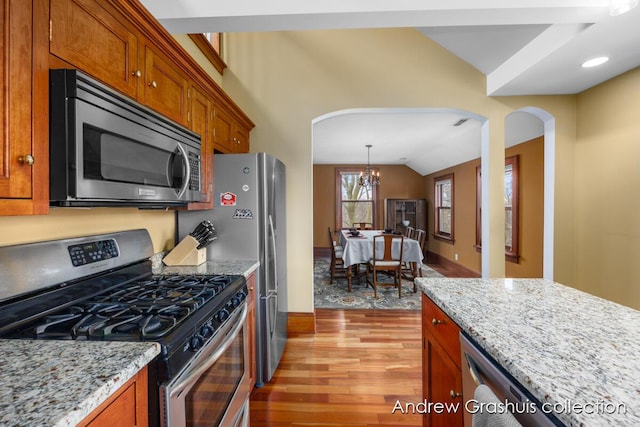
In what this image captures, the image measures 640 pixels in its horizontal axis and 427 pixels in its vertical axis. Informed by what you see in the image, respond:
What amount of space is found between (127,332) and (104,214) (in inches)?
34.8

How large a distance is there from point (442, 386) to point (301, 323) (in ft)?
5.89

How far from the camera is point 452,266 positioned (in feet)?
19.0

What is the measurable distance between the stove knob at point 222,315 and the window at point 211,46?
2.25 metres

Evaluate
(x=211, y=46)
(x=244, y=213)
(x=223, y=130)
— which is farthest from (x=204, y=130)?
(x=211, y=46)

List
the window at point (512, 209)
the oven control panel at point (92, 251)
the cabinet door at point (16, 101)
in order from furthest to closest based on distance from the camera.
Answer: the window at point (512, 209) < the oven control panel at point (92, 251) < the cabinet door at point (16, 101)

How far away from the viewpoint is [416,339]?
2701 millimetres

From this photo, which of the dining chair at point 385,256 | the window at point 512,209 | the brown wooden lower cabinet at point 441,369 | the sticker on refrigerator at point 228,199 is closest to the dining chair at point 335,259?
the dining chair at point 385,256

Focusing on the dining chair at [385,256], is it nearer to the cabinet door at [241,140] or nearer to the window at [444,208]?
the cabinet door at [241,140]

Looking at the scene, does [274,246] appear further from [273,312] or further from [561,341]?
[561,341]

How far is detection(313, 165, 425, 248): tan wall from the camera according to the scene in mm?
7230

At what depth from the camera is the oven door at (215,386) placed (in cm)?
85

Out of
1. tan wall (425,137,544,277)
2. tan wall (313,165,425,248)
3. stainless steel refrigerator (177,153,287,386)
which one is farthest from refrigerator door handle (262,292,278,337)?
tan wall (313,165,425,248)

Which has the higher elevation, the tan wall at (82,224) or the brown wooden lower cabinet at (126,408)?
the tan wall at (82,224)

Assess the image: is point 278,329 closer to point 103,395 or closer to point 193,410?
point 193,410
